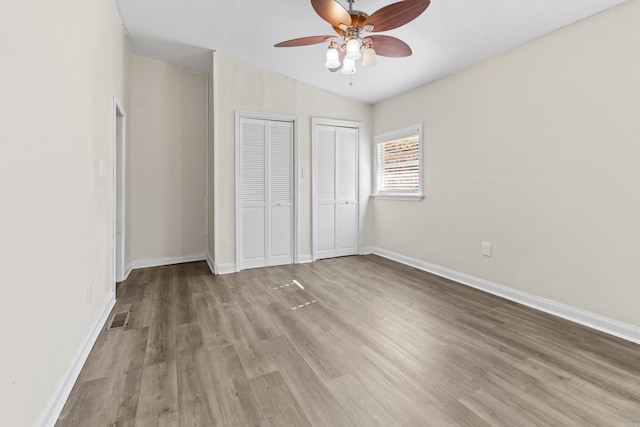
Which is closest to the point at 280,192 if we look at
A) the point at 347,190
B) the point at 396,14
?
the point at 347,190

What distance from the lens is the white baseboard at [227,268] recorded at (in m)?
4.00

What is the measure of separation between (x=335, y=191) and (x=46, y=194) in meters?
3.73

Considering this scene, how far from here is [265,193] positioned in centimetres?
432

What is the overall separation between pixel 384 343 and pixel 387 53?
91.4 inches

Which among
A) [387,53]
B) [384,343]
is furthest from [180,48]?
[384,343]

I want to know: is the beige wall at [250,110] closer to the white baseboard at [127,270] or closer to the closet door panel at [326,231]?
the closet door panel at [326,231]

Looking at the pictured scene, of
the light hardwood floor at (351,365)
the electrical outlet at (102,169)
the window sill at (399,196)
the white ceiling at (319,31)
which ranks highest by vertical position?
the white ceiling at (319,31)

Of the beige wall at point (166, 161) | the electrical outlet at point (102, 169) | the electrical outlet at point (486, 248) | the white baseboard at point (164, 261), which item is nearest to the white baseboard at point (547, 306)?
the electrical outlet at point (486, 248)

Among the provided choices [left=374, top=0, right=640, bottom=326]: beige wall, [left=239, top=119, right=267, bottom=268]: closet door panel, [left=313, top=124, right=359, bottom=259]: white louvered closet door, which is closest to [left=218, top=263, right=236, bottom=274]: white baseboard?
[left=239, top=119, right=267, bottom=268]: closet door panel

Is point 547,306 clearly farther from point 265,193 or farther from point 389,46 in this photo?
point 265,193

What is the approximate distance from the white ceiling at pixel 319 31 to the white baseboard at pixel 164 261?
279 centimetres

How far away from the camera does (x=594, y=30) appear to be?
2.41 meters

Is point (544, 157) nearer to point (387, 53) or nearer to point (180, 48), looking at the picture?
point (387, 53)

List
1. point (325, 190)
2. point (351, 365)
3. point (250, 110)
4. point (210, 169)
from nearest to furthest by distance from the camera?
point (351, 365)
point (250, 110)
point (210, 169)
point (325, 190)
